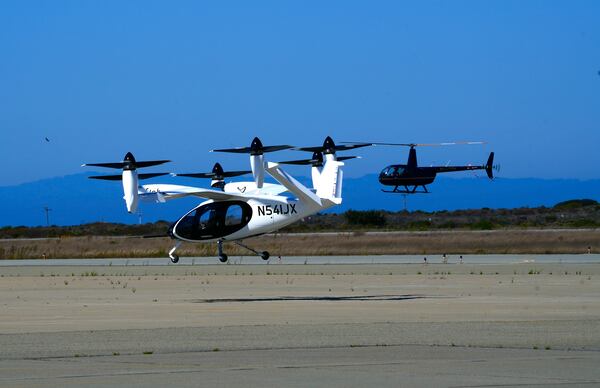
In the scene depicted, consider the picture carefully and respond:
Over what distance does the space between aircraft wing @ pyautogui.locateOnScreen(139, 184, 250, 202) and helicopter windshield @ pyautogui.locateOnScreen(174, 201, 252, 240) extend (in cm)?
48

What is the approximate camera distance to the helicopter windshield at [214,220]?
53406mm

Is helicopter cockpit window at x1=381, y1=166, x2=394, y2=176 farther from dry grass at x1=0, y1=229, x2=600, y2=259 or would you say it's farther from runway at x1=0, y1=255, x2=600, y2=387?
runway at x1=0, y1=255, x2=600, y2=387

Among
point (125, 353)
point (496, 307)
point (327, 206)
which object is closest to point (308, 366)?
point (125, 353)

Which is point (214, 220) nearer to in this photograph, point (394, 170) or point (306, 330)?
point (394, 170)

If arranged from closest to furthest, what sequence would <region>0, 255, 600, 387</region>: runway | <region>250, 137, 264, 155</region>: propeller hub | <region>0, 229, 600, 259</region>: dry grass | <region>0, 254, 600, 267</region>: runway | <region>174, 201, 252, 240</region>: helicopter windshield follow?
<region>0, 255, 600, 387</region>: runway → <region>250, 137, 264, 155</region>: propeller hub → <region>0, 254, 600, 267</region>: runway → <region>174, 201, 252, 240</region>: helicopter windshield → <region>0, 229, 600, 259</region>: dry grass

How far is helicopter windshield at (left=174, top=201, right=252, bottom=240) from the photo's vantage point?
53406 millimetres

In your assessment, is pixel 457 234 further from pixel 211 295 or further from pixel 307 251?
pixel 211 295

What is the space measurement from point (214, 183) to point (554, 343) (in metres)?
36.6

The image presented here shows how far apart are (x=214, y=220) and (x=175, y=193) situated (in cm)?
1068

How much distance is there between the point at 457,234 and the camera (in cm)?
7131

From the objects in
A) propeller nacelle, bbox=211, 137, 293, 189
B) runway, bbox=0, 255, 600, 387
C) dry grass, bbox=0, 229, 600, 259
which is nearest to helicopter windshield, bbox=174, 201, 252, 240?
dry grass, bbox=0, 229, 600, 259

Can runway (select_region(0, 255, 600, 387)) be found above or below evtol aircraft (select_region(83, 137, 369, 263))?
below

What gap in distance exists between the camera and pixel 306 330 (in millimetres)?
22078

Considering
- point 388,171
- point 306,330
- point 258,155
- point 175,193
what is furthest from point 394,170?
point 306,330
